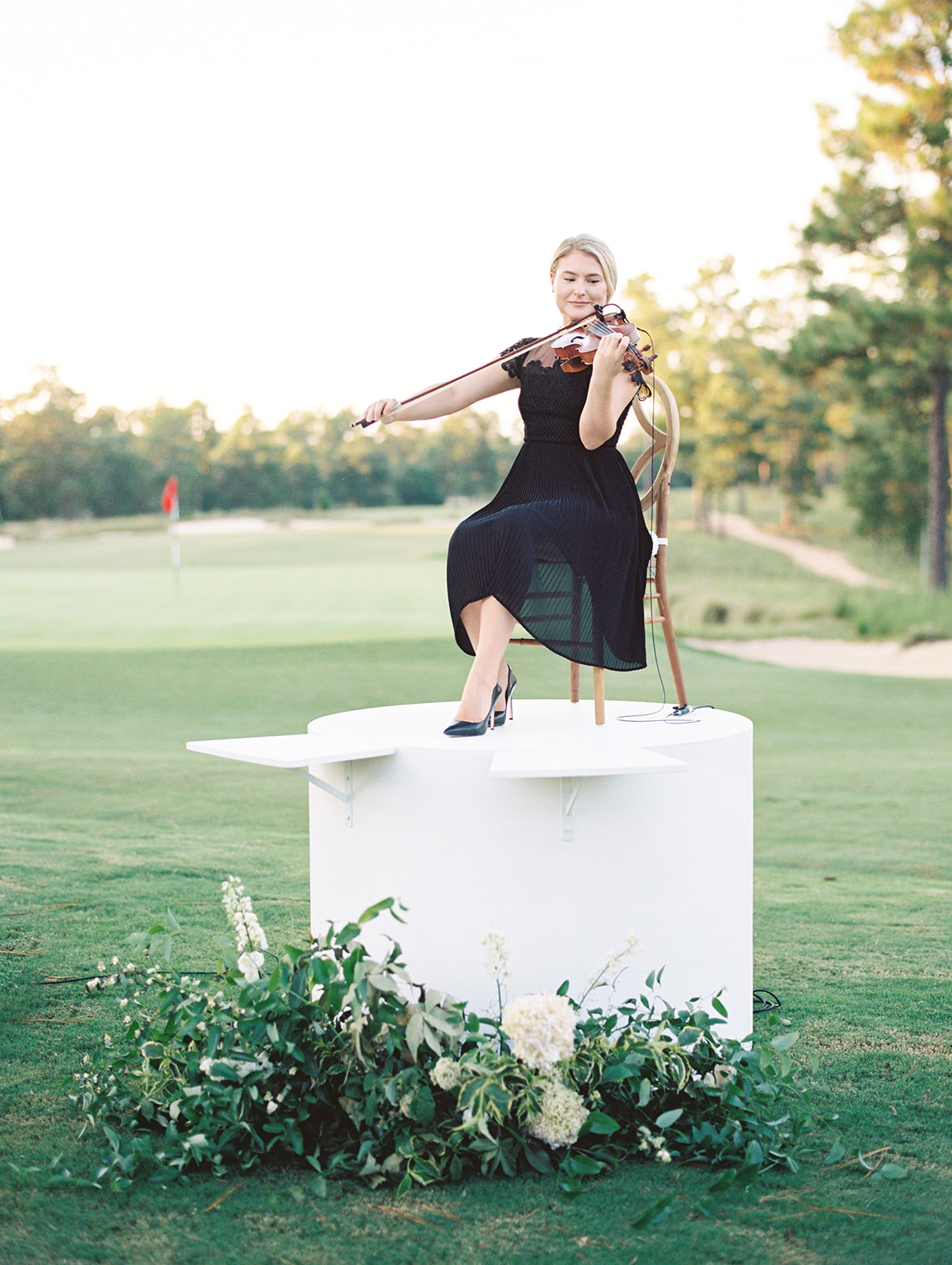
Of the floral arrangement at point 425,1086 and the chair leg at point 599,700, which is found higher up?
the chair leg at point 599,700

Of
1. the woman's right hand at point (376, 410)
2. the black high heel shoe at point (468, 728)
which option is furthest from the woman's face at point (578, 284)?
the black high heel shoe at point (468, 728)

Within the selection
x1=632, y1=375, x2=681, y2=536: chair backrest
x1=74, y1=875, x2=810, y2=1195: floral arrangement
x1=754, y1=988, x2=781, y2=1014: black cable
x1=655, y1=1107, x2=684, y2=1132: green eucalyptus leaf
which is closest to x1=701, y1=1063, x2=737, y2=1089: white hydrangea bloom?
x1=74, y1=875, x2=810, y2=1195: floral arrangement

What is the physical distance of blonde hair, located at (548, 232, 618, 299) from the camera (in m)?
2.84

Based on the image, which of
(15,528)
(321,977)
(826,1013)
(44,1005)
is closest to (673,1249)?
(321,977)

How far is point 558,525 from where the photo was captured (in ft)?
9.04

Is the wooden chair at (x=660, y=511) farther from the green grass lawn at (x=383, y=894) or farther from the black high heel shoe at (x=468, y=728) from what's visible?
the green grass lawn at (x=383, y=894)

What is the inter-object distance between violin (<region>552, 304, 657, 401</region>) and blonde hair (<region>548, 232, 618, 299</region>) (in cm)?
10

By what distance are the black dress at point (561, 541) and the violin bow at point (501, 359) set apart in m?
0.03

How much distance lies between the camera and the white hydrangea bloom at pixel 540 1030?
7.09ft

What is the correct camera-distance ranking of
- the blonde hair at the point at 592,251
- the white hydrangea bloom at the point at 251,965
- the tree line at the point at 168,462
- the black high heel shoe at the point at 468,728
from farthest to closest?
the tree line at the point at 168,462 → the blonde hair at the point at 592,251 → the black high heel shoe at the point at 468,728 → the white hydrangea bloom at the point at 251,965

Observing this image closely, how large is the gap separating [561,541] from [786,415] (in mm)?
27284

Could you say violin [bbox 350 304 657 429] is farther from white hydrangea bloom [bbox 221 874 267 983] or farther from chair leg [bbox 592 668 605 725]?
white hydrangea bloom [bbox 221 874 267 983]

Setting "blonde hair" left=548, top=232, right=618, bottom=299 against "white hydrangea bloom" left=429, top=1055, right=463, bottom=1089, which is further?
"blonde hair" left=548, top=232, right=618, bottom=299

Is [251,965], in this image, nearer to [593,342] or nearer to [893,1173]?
[893,1173]
